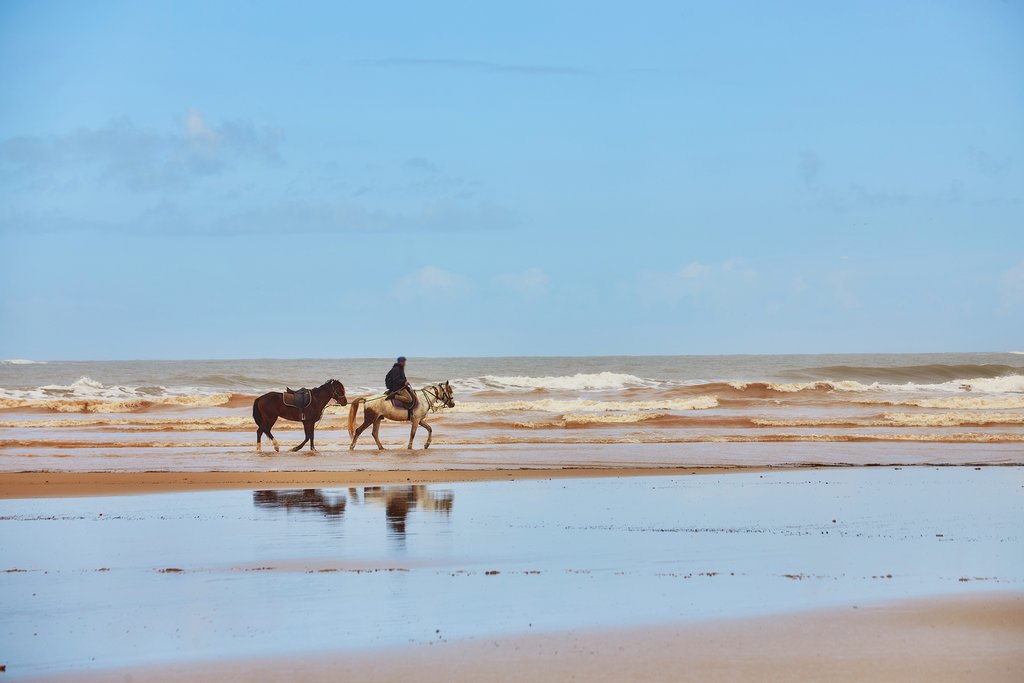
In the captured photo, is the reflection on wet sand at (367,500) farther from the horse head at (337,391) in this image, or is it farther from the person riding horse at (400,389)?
the horse head at (337,391)

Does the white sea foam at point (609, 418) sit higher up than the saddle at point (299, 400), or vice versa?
the saddle at point (299, 400)

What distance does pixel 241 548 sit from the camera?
10211mm

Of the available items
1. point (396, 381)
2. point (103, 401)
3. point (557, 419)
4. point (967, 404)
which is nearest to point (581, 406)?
point (557, 419)

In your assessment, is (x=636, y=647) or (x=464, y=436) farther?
(x=464, y=436)

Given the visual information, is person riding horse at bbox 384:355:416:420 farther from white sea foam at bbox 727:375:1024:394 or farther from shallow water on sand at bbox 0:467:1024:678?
white sea foam at bbox 727:375:1024:394

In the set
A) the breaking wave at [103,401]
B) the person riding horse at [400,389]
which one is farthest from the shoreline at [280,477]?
the breaking wave at [103,401]

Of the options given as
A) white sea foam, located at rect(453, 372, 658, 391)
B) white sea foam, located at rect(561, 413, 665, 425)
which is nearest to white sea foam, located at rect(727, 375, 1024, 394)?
white sea foam, located at rect(453, 372, 658, 391)

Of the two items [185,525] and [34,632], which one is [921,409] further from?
[34,632]

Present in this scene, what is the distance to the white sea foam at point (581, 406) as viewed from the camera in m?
37.6

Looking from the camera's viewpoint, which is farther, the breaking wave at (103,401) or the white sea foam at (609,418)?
the breaking wave at (103,401)

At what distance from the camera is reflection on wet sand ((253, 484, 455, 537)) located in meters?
13.1

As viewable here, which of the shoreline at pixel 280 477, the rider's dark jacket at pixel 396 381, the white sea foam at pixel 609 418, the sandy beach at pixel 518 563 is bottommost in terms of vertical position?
the shoreline at pixel 280 477

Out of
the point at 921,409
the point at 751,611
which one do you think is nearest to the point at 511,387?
the point at 921,409

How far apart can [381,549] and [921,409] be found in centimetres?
3046
